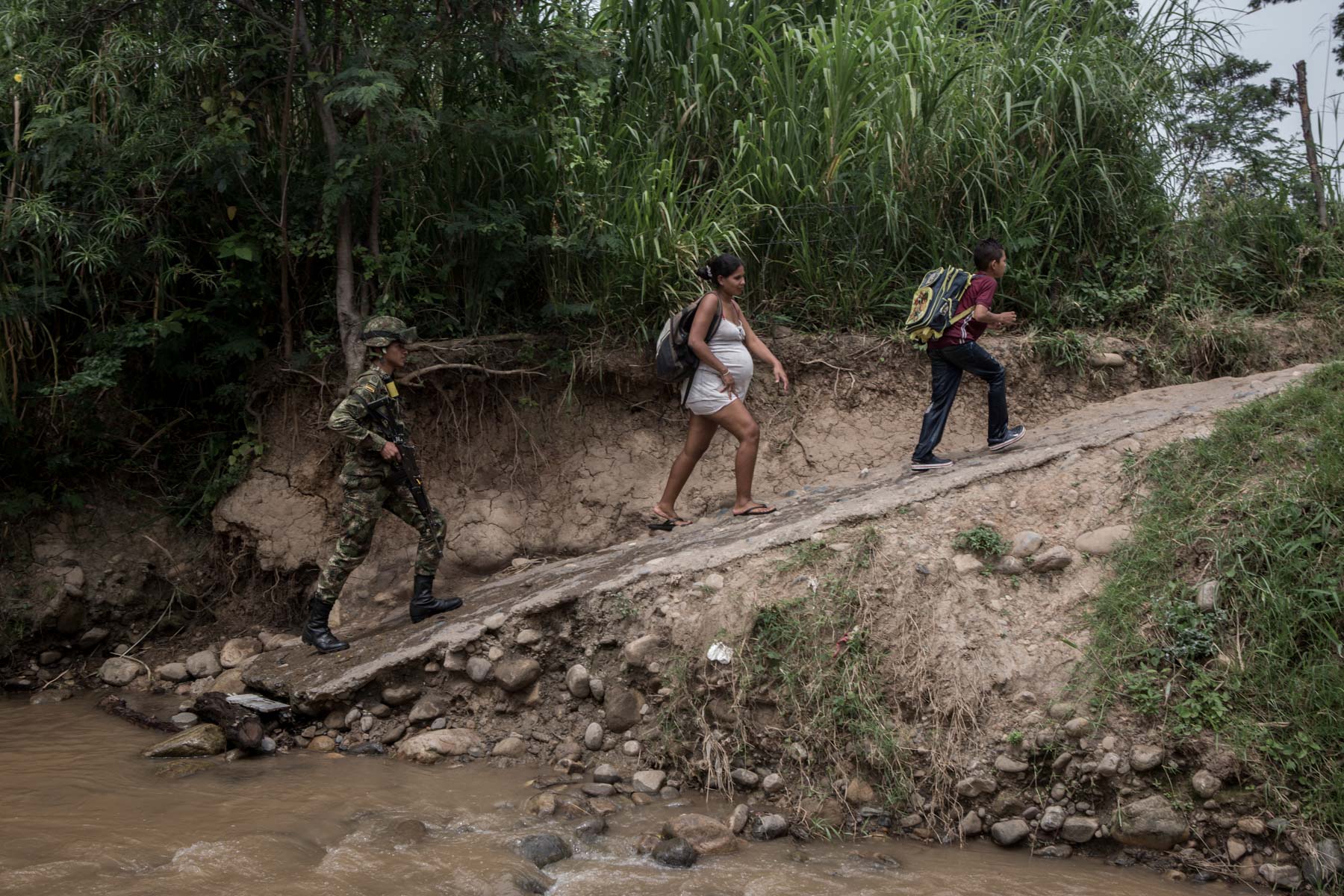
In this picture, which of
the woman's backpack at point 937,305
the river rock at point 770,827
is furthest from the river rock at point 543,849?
the woman's backpack at point 937,305

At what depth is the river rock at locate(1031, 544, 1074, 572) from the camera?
171 inches

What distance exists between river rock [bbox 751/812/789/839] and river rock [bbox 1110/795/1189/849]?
1.14m

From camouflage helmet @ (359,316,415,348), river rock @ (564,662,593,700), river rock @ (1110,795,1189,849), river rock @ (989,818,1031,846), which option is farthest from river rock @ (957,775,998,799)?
camouflage helmet @ (359,316,415,348)

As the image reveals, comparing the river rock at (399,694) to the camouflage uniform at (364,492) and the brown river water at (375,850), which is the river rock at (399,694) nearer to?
the brown river water at (375,850)

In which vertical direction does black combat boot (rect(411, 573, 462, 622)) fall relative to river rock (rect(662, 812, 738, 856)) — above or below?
above

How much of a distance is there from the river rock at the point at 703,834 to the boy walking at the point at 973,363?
8.26 feet

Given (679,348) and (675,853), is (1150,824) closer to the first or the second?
(675,853)

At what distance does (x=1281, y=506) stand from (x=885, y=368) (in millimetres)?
2868

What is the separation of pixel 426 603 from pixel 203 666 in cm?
166

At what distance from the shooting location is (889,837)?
371cm

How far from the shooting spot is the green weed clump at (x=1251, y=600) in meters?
3.47

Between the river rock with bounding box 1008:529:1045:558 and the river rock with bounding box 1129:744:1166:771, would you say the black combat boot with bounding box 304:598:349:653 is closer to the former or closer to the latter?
the river rock with bounding box 1008:529:1045:558

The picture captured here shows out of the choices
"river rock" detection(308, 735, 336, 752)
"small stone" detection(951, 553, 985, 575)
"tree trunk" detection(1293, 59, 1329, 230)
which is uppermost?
"tree trunk" detection(1293, 59, 1329, 230)

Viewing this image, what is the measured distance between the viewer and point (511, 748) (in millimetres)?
4594
